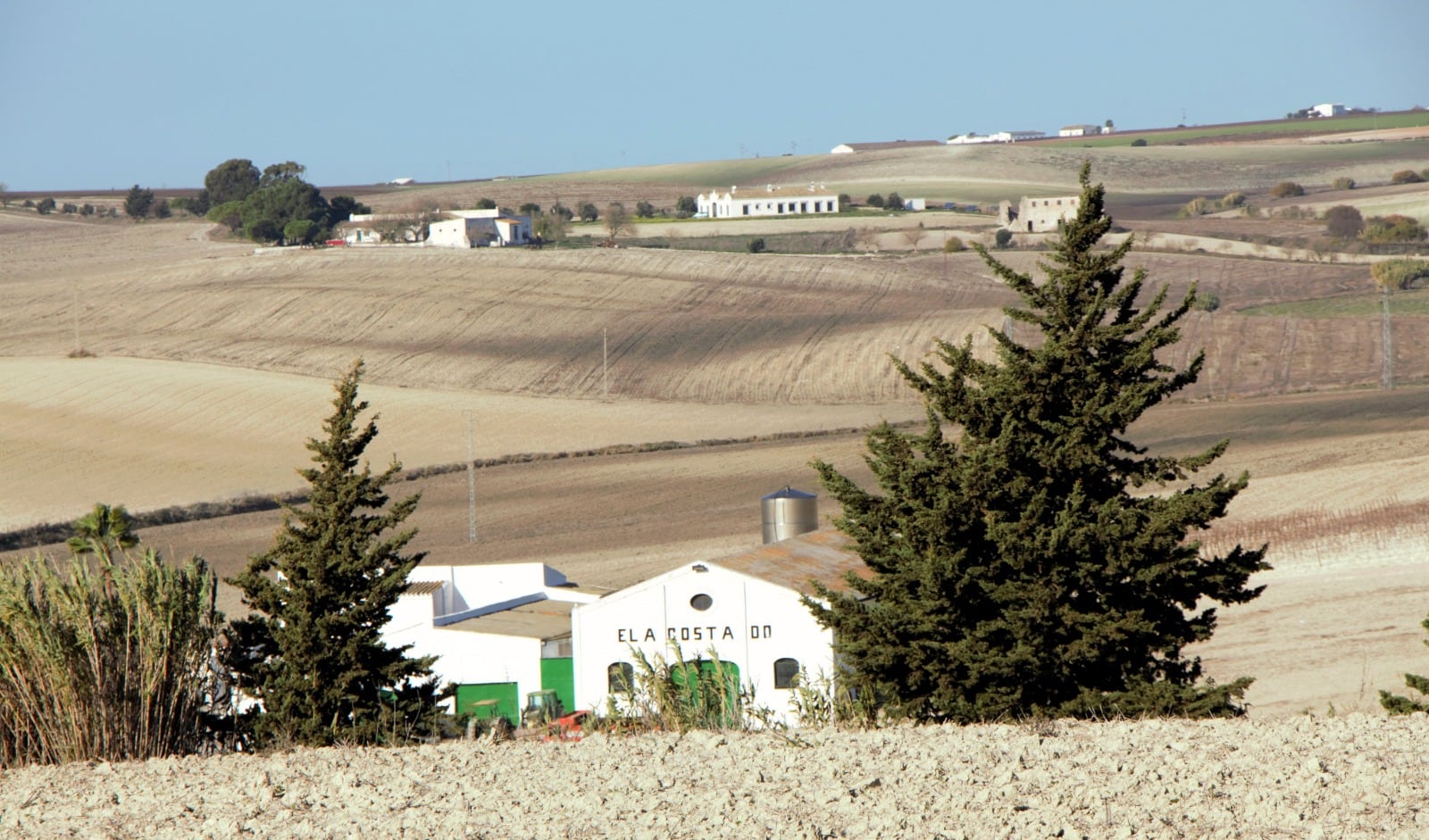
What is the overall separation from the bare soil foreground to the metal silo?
92.8 ft

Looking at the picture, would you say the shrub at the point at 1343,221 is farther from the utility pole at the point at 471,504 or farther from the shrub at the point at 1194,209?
the utility pole at the point at 471,504

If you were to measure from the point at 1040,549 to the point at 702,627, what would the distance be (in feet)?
51.6

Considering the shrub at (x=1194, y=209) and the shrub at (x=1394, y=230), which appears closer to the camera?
the shrub at (x=1394, y=230)

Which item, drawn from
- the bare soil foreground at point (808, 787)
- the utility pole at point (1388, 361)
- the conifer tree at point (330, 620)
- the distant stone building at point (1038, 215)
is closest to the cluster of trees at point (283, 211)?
the distant stone building at point (1038, 215)

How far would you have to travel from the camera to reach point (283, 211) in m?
142

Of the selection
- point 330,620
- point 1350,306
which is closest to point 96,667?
point 330,620

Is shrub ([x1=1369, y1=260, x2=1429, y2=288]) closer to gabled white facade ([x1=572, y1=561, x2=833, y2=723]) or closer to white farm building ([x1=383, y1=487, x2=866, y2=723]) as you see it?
white farm building ([x1=383, y1=487, x2=866, y2=723])

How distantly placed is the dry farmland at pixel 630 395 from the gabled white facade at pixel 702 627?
6826mm

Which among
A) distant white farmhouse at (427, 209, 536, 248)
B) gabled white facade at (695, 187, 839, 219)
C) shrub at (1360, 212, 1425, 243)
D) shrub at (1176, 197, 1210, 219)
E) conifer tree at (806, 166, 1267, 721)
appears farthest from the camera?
gabled white facade at (695, 187, 839, 219)

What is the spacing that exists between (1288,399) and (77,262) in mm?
94959

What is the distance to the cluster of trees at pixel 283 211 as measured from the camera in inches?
5413

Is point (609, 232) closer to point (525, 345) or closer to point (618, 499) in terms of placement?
point (525, 345)

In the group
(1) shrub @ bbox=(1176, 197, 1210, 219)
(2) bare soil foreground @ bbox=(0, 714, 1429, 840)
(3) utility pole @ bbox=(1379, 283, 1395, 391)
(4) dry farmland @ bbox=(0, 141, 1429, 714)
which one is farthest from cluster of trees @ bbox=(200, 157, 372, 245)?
(2) bare soil foreground @ bbox=(0, 714, 1429, 840)

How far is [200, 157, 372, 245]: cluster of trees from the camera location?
451 feet
